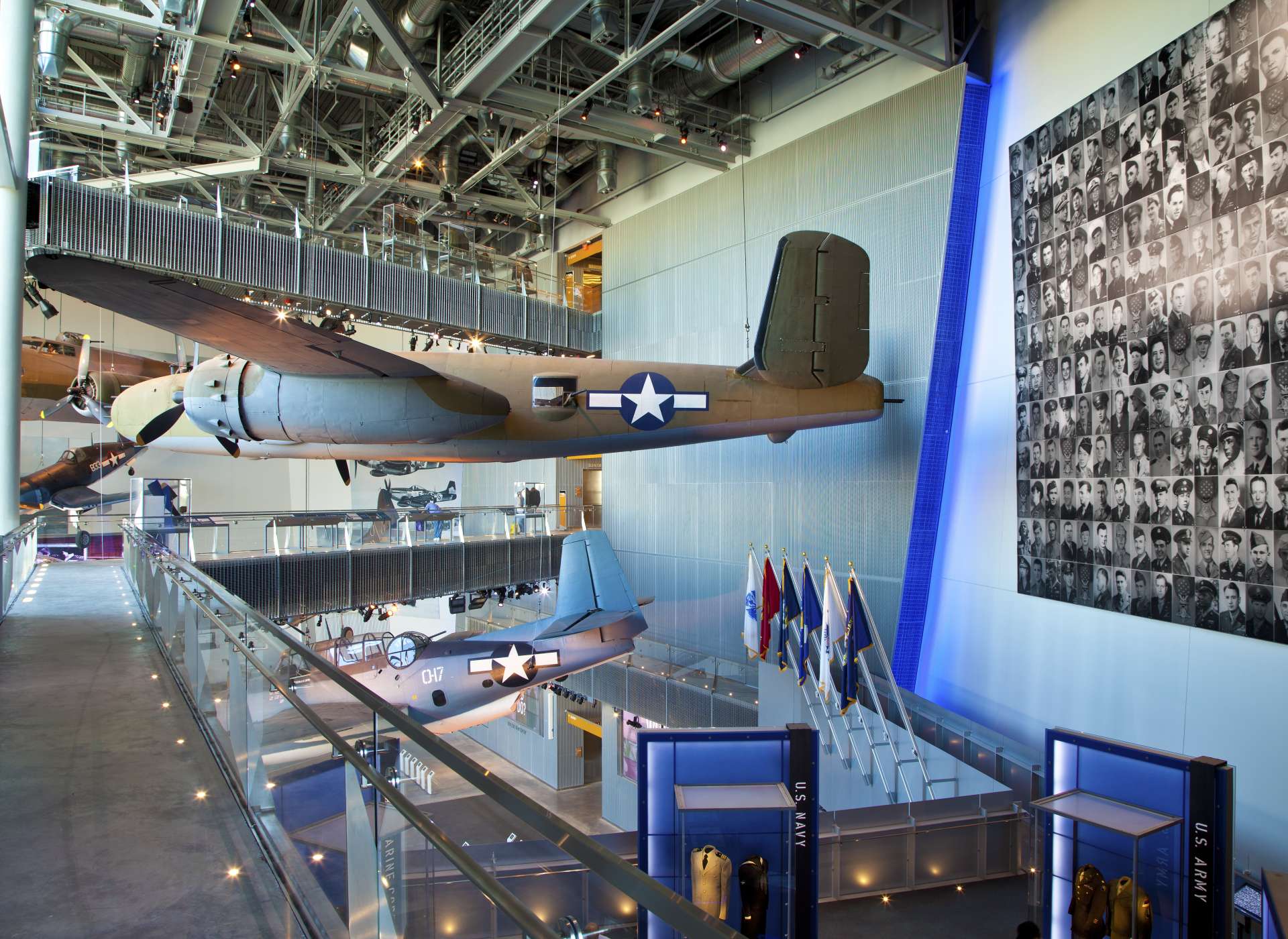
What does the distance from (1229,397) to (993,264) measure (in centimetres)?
475

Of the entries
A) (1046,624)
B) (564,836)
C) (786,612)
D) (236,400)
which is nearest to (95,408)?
(236,400)

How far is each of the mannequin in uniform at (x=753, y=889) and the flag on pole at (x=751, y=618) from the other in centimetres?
821

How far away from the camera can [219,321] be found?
7.76 metres

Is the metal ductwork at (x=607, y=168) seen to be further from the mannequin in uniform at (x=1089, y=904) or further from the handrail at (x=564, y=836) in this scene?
the handrail at (x=564, y=836)

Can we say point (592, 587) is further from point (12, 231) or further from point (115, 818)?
point (115, 818)

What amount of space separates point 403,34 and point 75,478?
10.2 metres

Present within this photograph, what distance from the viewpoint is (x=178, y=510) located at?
15.6 m

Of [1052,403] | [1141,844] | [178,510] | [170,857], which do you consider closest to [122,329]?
[178,510]

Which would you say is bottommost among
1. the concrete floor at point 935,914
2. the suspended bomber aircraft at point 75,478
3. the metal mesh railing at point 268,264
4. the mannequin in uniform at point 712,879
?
the concrete floor at point 935,914

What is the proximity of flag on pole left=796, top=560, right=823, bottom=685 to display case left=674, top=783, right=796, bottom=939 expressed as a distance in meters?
7.00

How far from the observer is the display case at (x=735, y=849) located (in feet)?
17.8

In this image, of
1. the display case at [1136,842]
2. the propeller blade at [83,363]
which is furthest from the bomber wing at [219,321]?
the display case at [1136,842]

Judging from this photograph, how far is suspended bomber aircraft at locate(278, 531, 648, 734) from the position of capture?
12.1 m

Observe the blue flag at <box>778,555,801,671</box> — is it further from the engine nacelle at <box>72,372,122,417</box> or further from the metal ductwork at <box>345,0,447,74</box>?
the engine nacelle at <box>72,372,122,417</box>
